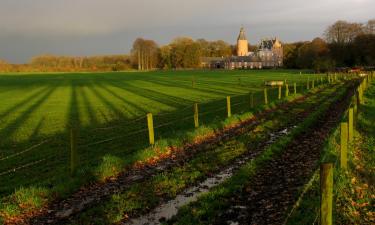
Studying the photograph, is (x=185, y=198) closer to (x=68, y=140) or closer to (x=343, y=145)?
(x=343, y=145)

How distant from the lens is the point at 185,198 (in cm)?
1038

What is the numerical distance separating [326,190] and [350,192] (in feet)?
12.5

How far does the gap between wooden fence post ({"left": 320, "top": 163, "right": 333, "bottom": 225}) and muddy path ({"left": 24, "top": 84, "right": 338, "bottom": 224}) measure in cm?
565

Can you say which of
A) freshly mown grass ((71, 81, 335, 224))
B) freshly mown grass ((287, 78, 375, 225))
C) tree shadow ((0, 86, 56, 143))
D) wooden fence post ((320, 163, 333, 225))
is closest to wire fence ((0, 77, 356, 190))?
freshly mown grass ((71, 81, 335, 224))

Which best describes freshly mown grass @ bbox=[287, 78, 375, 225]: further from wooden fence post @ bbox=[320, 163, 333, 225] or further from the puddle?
the puddle

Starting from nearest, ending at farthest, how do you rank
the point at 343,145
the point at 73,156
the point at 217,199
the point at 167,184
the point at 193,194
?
the point at 217,199
the point at 193,194
the point at 343,145
the point at 167,184
the point at 73,156

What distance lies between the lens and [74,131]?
1289 centimetres

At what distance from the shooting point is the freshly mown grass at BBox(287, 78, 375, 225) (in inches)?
332

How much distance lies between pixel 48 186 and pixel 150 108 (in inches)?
868

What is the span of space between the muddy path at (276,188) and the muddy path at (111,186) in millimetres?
3236

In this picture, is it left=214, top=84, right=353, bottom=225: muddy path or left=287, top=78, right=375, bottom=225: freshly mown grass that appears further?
left=214, top=84, right=353, bottom=225: muddy path

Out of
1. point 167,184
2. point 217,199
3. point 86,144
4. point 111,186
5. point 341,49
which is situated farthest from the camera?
point 341,49

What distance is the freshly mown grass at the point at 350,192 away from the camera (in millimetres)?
8427

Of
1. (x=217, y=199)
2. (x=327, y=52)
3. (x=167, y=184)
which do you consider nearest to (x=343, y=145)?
(x=217, y=199)
